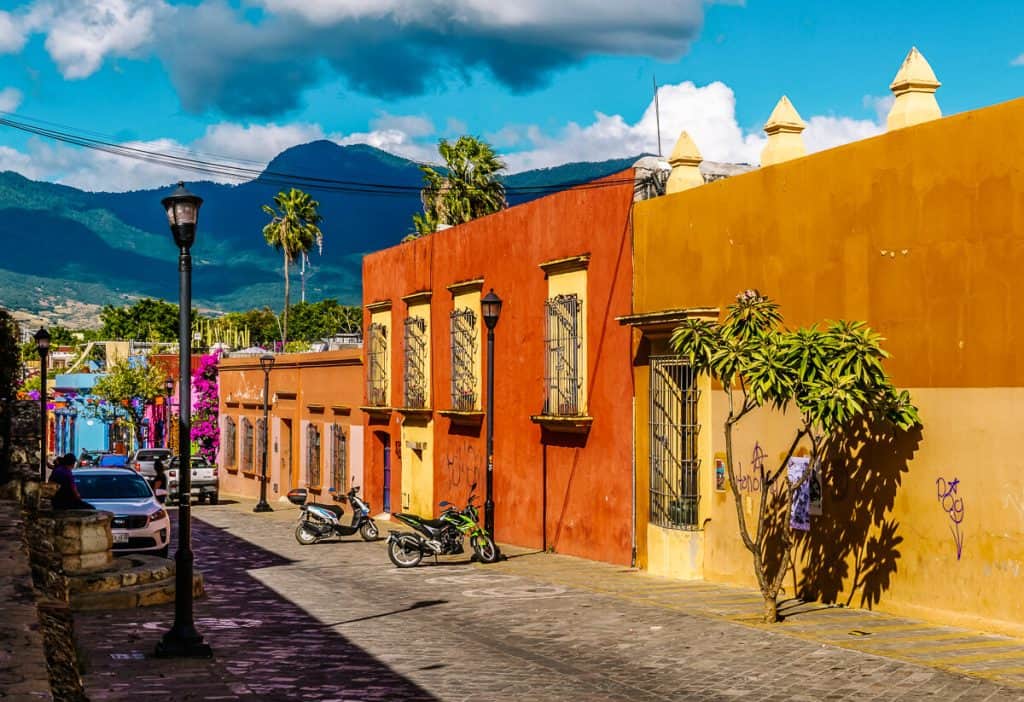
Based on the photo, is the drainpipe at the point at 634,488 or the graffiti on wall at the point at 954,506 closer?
the graffiti on wall at the point at 954,506

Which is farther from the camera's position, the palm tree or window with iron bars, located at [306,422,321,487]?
the palm tree

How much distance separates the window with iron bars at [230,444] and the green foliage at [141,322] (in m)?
84.8

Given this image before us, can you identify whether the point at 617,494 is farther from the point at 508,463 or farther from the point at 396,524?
the point at 396,524

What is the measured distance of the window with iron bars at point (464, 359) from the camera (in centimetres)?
2702

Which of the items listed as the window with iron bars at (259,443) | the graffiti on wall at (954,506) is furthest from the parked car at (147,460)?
the graffiti on wall at (954,506)

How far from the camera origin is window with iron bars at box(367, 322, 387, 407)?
1305 inches

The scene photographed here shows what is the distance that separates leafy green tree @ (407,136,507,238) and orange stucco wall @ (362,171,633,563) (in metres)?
25.4

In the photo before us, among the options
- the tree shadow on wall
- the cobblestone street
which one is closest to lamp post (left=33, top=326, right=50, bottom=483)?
the cobblestone street

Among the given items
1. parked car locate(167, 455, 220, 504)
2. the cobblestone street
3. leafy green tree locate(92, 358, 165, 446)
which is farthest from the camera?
leafy green tree locate(92, 358, 165, 446)

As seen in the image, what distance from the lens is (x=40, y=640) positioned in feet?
19.8

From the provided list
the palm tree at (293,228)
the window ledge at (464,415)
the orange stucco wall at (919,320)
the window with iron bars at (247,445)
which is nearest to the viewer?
the orange stucco wall at (919,320)

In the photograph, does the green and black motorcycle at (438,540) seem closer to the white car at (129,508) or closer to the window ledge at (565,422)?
the window ledge at (565,422)

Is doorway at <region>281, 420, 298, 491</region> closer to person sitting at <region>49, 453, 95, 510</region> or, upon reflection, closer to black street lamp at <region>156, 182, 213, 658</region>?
person sitting at <region>49, 453, 95, 510</region>

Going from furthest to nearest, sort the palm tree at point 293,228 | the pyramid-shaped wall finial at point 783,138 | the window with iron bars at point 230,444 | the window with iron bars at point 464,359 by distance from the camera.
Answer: the palm tree at point 293,228 < the window with iron bars at point 230,444 < the window with iron bars at point 464,359 < the pyramid-shaped wall finial at point 783,138
